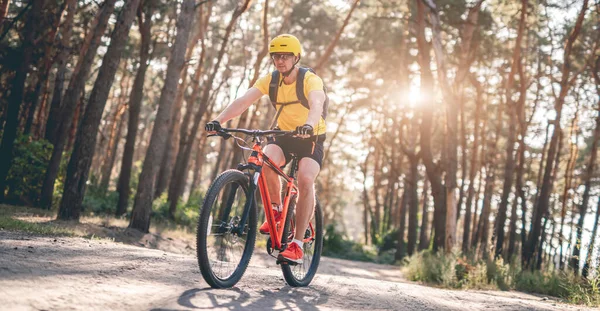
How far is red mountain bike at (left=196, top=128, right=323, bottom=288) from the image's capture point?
498 cm

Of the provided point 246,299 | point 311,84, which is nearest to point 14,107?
point 311,84

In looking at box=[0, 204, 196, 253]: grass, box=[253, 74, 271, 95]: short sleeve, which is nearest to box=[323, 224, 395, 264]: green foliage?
box=[0, 204, 196, 253]: grass

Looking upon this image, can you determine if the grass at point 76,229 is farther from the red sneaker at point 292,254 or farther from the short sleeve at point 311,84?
the short sleeve at point 311,84

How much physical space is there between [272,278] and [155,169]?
25.5 feet

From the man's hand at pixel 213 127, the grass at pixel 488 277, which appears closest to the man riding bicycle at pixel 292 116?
the man's hand at pixel 213 127

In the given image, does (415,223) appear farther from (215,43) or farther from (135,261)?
(135,261)

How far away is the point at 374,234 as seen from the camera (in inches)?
1276

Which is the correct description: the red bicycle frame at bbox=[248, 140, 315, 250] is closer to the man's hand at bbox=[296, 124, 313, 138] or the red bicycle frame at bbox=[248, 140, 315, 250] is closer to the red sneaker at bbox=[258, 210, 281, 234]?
the red sneaker at bbox=[258, 210, 281, 234]

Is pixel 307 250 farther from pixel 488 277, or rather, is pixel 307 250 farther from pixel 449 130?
pixel 449 130

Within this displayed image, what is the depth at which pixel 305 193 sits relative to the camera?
6090 mm

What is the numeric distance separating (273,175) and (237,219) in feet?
2.15

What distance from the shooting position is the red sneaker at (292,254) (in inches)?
229

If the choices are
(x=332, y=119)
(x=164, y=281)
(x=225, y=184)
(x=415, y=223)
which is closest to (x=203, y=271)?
(x=164, y=281)

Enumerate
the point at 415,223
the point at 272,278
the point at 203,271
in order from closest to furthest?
1. the point at 203,271
2. the point at 272,278
3. the point at 415,223
